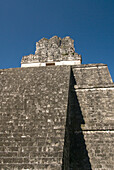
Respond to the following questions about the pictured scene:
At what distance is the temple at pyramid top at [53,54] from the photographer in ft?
40.1

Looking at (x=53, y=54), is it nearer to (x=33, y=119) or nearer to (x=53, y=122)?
(x=33, y=119)

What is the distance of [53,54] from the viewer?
12812 mm

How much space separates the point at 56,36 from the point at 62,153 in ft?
38.3

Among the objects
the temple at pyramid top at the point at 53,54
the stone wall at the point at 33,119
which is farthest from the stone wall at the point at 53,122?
the temple at pyramid top at the point at 53,54

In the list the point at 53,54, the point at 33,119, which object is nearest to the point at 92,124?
the point at 33,119

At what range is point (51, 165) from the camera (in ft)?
14.4

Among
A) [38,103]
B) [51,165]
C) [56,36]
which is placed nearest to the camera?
[51,165]

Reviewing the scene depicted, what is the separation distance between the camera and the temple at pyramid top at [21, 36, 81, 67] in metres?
12.2

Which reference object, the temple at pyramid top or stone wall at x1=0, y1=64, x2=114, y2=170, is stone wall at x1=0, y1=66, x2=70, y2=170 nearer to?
stone wall at x1=0, y1=64, x2=114, y2=170

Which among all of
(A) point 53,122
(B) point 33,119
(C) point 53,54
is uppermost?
(C) point 53,54

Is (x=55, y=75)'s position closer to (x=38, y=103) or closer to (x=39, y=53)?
(x=38, y=103)

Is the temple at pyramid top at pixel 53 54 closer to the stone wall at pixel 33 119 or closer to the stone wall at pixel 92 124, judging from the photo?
the stone wall at pixel 92 124

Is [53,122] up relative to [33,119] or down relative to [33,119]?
down

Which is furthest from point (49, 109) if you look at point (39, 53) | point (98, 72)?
point (39, 53)
